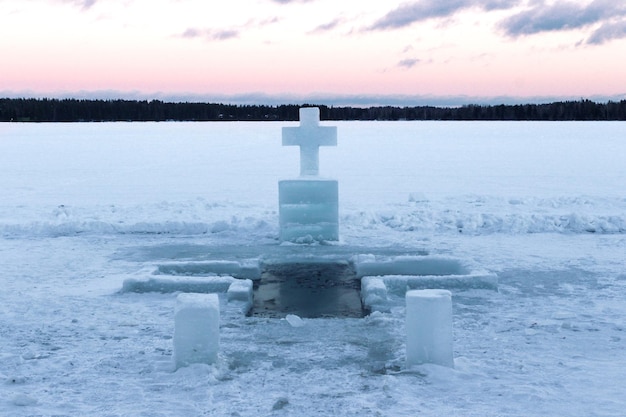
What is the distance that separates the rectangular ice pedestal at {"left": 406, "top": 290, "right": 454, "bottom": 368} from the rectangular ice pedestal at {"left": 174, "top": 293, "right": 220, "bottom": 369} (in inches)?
55.9

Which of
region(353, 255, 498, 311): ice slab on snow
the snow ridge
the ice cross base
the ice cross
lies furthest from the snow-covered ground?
the ice cross

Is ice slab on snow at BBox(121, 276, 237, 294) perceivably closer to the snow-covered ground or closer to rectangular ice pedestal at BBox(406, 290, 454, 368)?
the snow-covered ground

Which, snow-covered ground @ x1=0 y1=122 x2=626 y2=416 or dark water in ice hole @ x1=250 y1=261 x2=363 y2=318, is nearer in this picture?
snow-covered ground @ x1=0 y1=122 x2=626 y2=416

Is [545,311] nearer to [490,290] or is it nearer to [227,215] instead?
[490,290]

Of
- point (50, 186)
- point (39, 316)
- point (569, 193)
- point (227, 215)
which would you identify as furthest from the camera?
point (50, 186)

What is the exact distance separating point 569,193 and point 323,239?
9.53 metres

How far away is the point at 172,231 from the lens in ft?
37.5

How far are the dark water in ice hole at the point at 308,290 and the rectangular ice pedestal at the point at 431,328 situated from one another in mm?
1591

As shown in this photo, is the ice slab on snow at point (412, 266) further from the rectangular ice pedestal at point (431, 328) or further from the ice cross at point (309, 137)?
the rectangular ice pedestal at point (431, 328)

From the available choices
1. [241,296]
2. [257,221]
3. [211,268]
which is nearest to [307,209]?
[257,221]

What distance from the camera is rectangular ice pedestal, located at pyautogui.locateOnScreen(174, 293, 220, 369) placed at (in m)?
5.24

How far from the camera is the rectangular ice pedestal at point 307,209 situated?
1032 centimetres

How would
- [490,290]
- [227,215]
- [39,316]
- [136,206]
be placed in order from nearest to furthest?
[39,316] → [490,290] → [227,215] → [136,206]

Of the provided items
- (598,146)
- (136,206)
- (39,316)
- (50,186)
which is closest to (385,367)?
(39,316)
